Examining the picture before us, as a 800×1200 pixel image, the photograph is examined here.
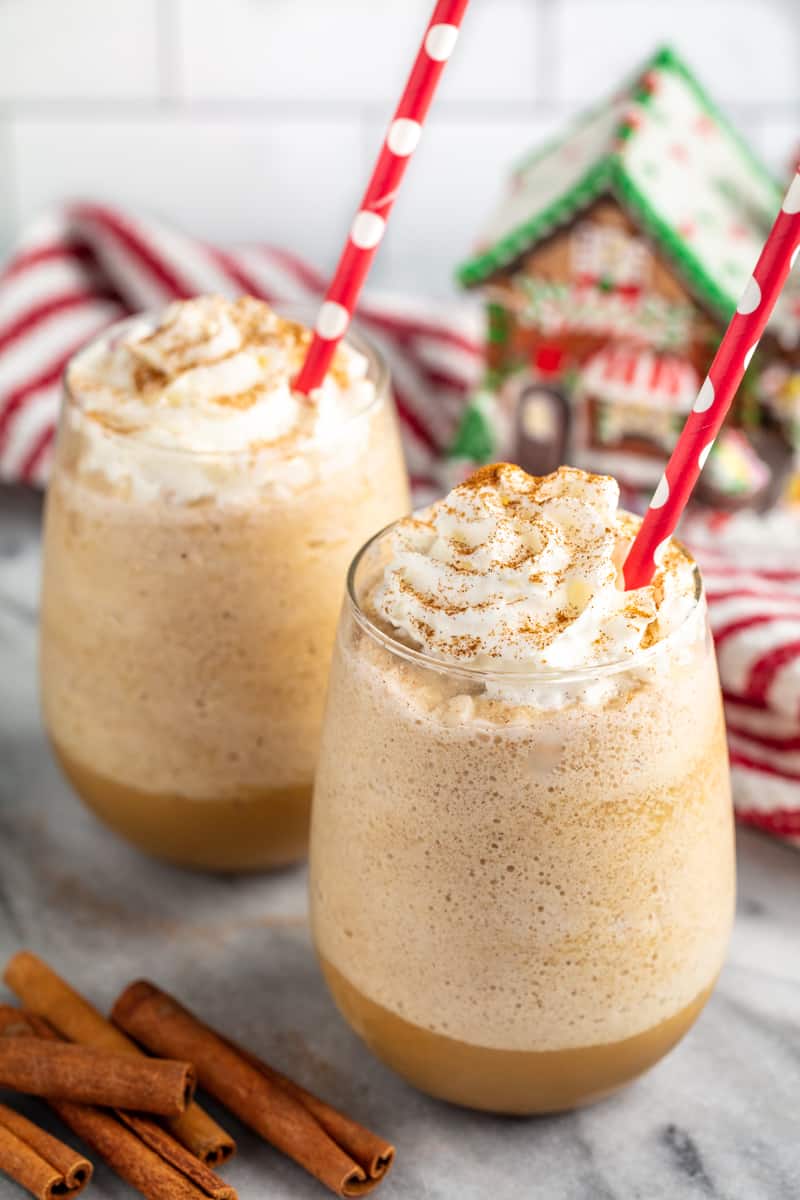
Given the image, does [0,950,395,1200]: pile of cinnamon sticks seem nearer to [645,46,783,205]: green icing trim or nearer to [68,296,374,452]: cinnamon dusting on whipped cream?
[68,296,374,452]: cinnamon dusting on whipped cream

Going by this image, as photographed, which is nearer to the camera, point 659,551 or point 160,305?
point 659,551

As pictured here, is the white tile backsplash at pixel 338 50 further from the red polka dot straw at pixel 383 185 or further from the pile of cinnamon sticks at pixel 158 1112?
the pile of cinnamon sticks at pixel 158 1112

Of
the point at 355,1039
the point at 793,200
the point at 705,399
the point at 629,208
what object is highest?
the point at 793,200

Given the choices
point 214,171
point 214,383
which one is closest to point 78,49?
point 214,171

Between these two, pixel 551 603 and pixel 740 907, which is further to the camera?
pixel 740 907

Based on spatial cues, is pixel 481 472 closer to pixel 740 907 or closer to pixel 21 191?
pixel 740 907

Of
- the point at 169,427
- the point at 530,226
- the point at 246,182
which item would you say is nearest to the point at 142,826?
the point at 169,427

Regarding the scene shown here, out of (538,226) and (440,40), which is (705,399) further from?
(538,226)
